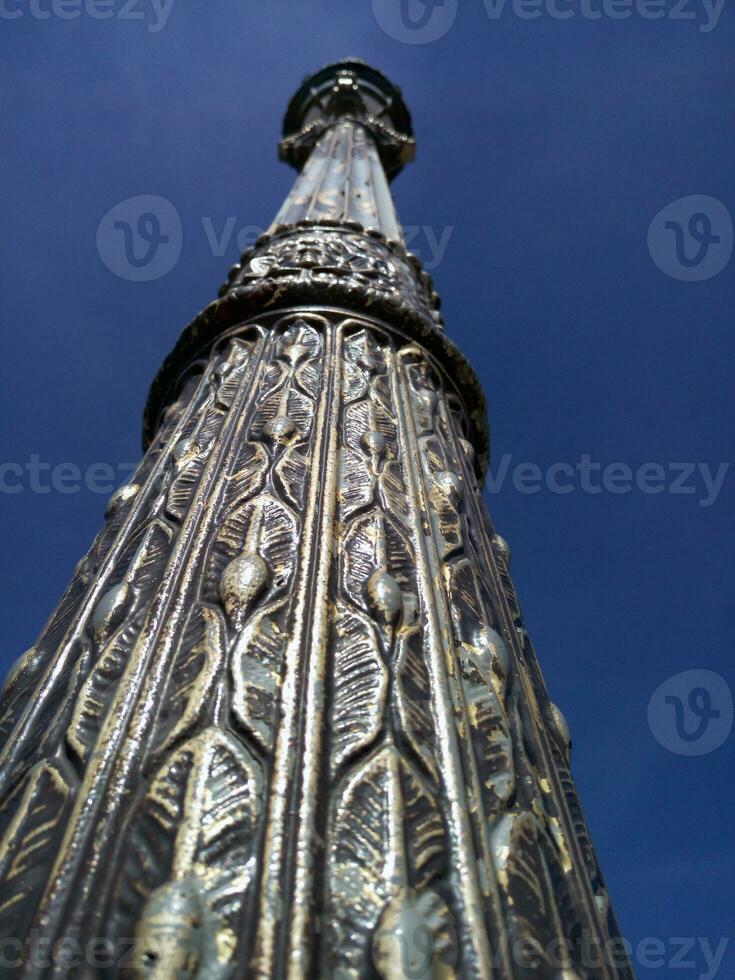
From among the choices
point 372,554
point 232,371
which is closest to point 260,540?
point 372,554

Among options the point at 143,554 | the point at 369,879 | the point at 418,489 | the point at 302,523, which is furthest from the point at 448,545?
the point at 369,879

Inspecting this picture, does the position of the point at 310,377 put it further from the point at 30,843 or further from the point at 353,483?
the point at 30,843

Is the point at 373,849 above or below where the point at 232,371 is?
below

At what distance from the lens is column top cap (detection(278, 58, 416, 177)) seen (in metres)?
5.60

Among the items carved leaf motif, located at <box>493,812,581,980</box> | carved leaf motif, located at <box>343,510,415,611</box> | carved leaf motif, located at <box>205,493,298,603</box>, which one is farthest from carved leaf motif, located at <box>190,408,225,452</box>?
carved leaf motif, located at <box>493,812,581,980</box>

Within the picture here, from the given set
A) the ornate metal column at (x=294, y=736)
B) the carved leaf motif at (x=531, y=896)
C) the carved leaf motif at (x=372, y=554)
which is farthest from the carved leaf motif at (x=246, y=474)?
the carved leaf motif at (x=531, y=896)

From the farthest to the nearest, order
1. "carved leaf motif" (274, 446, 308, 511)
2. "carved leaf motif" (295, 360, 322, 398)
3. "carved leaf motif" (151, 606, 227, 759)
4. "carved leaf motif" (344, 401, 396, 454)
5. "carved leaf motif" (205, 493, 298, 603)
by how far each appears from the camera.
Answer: "carved leaf motif" (295, 360, 322, 398) → "carved leaf motif" (344, 401, 396, 454) → "carved leaf motif" (274, 446, 308, 511) → "carved leaf motif" (205, 493, 298, 603) → "carved leaf motif" (151, 606, 227, 759)

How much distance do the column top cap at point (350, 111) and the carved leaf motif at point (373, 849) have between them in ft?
16.7

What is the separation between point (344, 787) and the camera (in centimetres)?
104

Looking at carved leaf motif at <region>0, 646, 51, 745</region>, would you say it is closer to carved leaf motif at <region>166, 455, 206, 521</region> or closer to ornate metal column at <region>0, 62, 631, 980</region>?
ornate metal column at <region>0, 62, 631, 980</region>

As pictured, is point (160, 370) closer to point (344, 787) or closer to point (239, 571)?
point (239, 571)

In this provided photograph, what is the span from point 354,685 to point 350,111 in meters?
5.54

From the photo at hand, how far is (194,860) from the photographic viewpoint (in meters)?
0.93

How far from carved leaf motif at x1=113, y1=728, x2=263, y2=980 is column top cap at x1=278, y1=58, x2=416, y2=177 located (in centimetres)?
509
